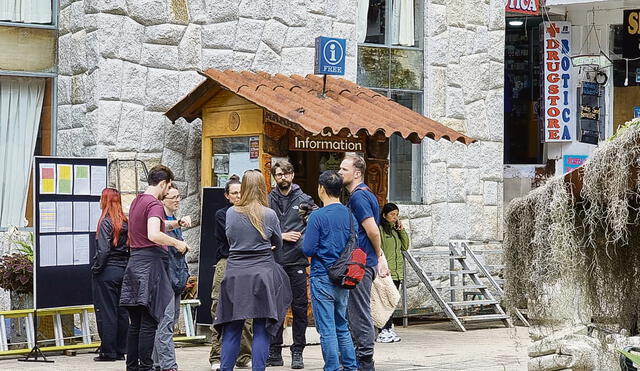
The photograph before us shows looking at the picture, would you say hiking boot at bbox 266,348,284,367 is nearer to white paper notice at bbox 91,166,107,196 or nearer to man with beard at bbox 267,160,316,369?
man with beard at bbox 267,160,316,369

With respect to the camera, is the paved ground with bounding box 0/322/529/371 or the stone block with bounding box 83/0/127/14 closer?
the paved ground with bounding box 0/322/529/371

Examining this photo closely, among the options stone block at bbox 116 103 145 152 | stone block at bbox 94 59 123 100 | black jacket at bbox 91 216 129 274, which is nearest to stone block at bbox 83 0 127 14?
stone block at bbox 94 59 123 100

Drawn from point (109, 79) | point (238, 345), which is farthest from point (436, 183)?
point (238, 345)

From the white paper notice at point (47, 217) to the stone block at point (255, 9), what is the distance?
361cm

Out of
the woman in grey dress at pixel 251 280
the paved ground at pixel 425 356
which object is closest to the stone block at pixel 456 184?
the paved ground at pixel 425 356

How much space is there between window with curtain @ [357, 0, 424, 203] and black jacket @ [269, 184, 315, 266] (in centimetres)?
465

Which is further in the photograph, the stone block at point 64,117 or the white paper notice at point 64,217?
the stone block at point 64,117

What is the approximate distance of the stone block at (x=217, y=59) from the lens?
14.0 meters

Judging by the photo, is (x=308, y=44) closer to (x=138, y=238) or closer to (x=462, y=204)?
(x=462, y=204)

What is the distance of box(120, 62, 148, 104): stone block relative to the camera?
13.4 m

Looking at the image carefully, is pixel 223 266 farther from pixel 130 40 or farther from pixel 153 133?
pixel 130 40

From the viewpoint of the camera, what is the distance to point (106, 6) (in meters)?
13.3

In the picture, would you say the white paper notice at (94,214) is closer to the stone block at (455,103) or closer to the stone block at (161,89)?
the stone block at (161,89)

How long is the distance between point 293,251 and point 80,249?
7.96ft
